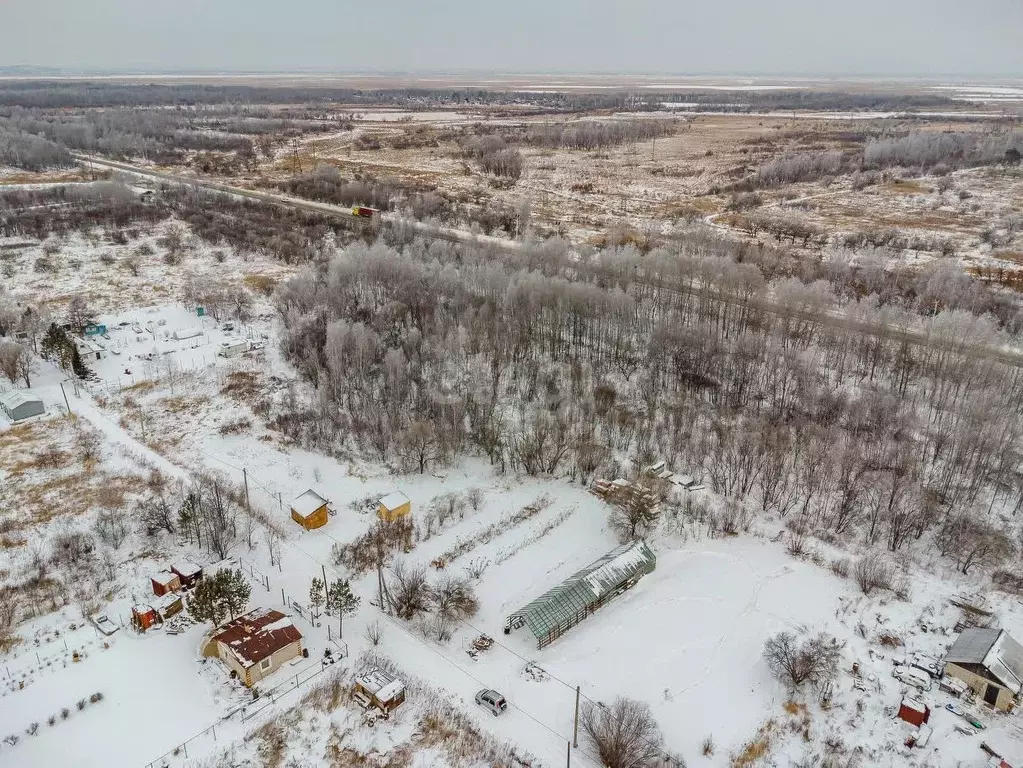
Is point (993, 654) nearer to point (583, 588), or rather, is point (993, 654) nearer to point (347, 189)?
point (583, 588)

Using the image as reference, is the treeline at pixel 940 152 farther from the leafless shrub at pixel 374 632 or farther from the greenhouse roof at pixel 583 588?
the leafless shrub at pixel 374 632

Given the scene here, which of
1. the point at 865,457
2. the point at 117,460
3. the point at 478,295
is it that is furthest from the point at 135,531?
the point at 865,457

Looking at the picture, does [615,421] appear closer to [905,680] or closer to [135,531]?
[905,680]

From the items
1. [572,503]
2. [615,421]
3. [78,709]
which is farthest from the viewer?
[615,421]

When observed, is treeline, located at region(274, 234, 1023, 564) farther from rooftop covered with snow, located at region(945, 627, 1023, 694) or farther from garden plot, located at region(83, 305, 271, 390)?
rooftop covered with snow, located at region(945, 627, 1023, 694)

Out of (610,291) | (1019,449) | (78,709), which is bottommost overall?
(78,709)

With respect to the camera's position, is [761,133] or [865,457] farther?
[761,133]

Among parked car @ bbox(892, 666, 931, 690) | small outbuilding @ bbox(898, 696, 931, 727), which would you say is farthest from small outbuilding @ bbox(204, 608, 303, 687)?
parked car @ bbox(892, 666, 931, 690)
